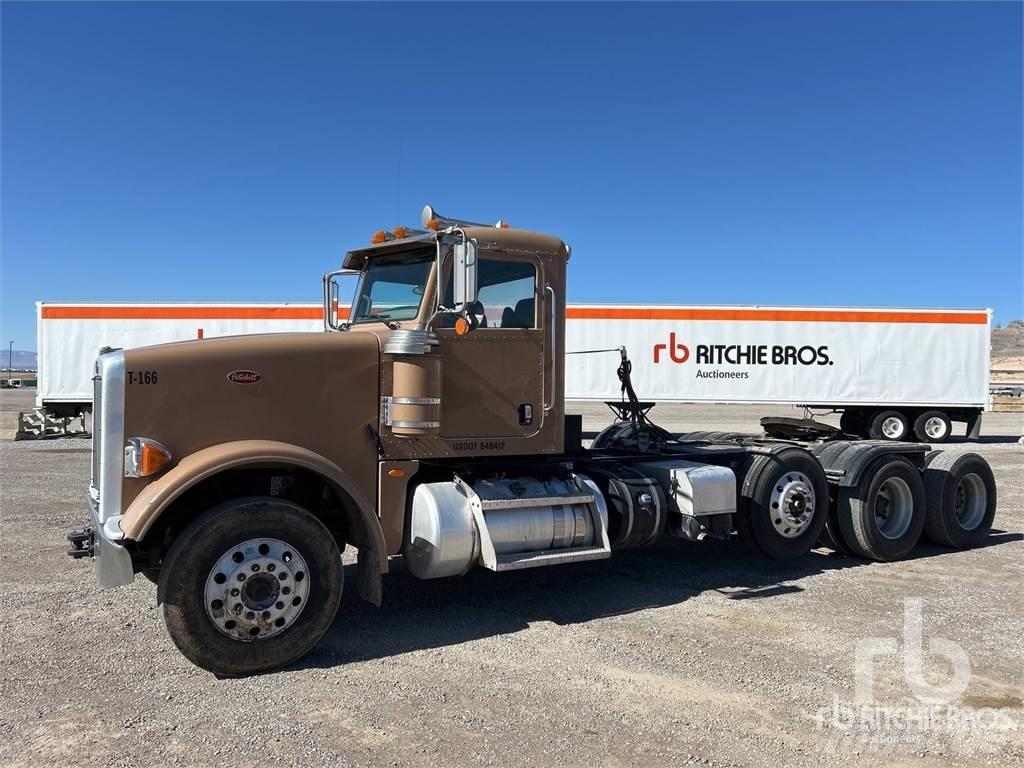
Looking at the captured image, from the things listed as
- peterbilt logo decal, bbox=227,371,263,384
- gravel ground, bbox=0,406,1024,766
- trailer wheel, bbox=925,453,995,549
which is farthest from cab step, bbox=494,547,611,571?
trailer wheel, bbox=925,453,995,549

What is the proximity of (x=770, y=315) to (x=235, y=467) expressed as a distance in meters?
19.4

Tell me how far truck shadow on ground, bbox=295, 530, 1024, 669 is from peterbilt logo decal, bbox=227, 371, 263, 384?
180 cm

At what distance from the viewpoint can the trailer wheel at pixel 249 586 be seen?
175 inches

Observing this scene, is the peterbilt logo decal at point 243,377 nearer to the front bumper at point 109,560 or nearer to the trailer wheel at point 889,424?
the front bumper at point 109,560

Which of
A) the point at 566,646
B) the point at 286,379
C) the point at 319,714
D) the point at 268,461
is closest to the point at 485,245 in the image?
the point at 286,379

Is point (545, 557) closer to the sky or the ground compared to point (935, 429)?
closer to the ground

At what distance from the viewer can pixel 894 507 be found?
7.93 m

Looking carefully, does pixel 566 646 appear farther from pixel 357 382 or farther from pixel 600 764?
pixel 357 382

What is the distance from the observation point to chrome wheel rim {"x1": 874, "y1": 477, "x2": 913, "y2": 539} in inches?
306

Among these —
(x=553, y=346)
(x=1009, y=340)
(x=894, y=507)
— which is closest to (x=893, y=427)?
(x=894, y=507)

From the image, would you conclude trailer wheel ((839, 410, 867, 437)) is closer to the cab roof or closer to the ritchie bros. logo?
the ritchie bros. logo

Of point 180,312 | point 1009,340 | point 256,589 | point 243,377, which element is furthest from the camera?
point 1009,340

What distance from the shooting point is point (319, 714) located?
405cm

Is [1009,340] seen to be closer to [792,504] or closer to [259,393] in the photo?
[792,504]
